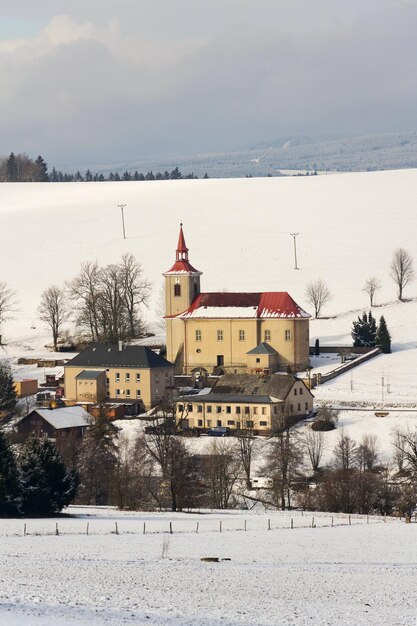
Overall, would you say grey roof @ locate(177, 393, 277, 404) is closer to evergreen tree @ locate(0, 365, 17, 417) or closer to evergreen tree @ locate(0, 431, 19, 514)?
evergreen tree @ locate(0, 365, 17, 417)

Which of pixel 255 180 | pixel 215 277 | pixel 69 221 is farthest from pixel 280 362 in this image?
pixel 255 180

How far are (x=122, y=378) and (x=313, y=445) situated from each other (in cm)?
1603

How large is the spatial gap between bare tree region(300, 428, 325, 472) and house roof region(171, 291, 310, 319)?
51.1 feet

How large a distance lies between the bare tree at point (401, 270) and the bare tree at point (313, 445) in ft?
128

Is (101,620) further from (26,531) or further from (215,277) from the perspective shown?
(215,277)

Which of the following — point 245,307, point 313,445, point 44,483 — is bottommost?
point 313,445

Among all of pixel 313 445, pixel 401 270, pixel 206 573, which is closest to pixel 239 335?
pixel 313 445

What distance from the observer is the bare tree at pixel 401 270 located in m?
96.0

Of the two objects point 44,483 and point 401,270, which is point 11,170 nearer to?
point 401,270

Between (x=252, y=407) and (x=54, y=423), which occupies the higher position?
(x=252, y=407)

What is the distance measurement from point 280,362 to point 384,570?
43733 mm

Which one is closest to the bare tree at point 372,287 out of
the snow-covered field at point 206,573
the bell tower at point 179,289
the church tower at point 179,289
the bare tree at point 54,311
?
the church tower at point 179,289

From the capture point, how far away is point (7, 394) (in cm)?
6462

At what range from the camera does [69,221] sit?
135m
